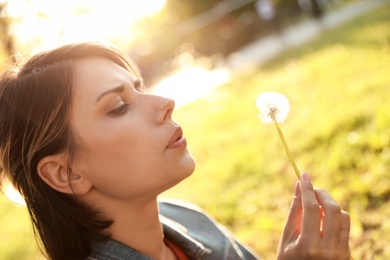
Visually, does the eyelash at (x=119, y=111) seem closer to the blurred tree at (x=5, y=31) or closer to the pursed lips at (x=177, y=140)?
the pursed lips at (x=177, y=140)

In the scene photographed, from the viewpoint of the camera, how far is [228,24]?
794 inches

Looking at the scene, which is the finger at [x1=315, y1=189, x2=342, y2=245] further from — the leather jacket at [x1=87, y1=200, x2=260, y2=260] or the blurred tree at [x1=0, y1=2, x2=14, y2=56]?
the blurred tree at [x1=0, y1=2, x2=14, y2=56]

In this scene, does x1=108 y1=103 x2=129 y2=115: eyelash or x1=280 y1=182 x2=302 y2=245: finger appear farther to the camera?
x1=108 y1=103 x2=129 y2=115: eyelash

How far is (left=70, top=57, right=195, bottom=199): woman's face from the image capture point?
6.26ft

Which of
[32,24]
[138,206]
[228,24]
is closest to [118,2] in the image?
[32,24]

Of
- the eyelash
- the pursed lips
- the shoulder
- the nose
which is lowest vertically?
the shoulder

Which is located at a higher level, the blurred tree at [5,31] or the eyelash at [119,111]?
the eyelash at [119,111]

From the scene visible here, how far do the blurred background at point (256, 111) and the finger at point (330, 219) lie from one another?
1166 millimetres

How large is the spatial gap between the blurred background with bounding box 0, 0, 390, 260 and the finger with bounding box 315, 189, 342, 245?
117 centimetres

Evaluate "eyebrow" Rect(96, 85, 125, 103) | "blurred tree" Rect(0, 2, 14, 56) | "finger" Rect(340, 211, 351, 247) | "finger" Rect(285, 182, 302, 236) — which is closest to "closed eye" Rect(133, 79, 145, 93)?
"eyebrow" Rect(96, 85, 125, 103)

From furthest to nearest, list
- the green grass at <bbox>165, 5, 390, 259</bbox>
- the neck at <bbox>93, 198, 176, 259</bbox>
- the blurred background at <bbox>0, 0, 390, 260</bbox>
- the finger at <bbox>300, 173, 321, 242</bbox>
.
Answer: the blurred background at <bbox>0, 0, 390, 260</bbox> → the green grass at <bbox>165, 5, 390, 259</bbox> → the neck at <bbox>93, 198, 176, 259</bbox> → the finger at <bbox>300, 173, 321, 242</bbox>

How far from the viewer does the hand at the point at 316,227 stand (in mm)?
1684

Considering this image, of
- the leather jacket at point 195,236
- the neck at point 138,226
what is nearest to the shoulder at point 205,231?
the leather jacket at point 195,236

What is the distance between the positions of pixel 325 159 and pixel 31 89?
2962mm
